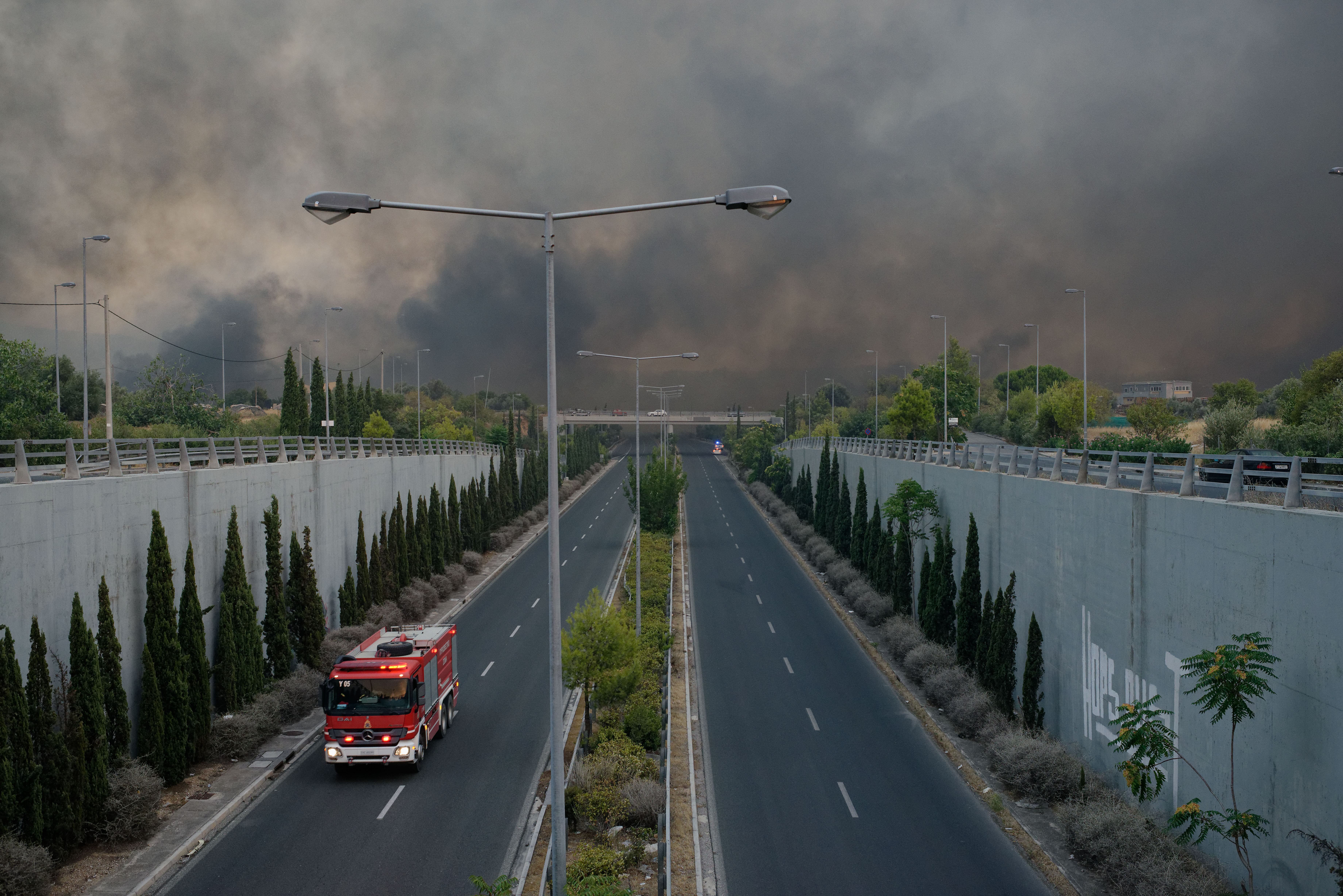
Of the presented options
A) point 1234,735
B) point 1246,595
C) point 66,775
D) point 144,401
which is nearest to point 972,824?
point 1234,735

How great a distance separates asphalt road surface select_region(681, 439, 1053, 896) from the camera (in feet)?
54.8

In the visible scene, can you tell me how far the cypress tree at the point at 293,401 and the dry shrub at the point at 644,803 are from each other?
43.1 meters

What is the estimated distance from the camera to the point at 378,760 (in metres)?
21.2

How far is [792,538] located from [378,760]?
49.6 metres

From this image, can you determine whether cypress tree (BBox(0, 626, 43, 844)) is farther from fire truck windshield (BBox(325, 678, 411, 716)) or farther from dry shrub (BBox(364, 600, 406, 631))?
dry shrub (BBox(364, 600, 406, 631))

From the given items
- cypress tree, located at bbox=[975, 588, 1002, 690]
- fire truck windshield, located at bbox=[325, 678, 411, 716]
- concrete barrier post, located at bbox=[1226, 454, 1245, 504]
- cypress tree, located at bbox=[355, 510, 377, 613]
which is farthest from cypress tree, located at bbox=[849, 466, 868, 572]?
concrete barrier post, located at bbox=[1226, 454, 1245, 504]

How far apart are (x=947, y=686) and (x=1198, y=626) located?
12.3 metres

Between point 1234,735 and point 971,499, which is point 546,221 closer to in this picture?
point 1234,735

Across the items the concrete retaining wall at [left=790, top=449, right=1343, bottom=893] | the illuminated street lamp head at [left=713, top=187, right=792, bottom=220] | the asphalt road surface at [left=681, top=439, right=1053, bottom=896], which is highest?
the illuminated street lamp head at [left=713, top=187, right=792, bottom=220]

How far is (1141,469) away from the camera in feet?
62.7

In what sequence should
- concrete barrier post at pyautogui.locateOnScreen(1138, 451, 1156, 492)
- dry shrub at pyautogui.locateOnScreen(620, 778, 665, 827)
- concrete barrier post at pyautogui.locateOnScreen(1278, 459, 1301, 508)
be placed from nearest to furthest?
concrete barrier post at pyautogui.locateOnScreen(1278, 459, 1301, 508)
concrete barrier post at pyautogui.locateOnScreen(1138, 451, 1156, 492)
dry shrub at pyautogui.locateOnScreen(620, 778, 665, 827)

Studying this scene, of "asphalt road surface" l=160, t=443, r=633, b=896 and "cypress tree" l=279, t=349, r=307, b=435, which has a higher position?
"cypress tree" l=279, t=349, r=307, b=435

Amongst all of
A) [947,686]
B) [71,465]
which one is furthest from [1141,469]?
[71,465]

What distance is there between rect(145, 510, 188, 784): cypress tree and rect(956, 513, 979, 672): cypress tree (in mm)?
21356
